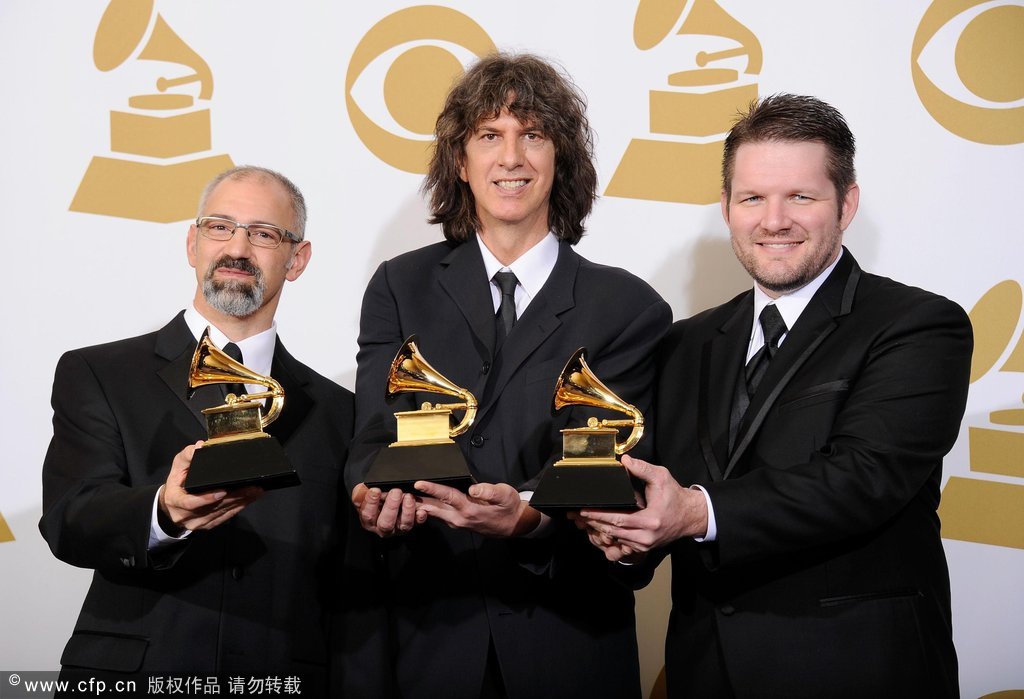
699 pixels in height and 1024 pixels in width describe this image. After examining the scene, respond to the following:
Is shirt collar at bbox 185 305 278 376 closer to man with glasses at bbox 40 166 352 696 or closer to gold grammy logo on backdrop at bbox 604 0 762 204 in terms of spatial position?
man with glasses at bbox 40 166 352 696

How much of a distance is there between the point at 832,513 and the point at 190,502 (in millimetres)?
1671

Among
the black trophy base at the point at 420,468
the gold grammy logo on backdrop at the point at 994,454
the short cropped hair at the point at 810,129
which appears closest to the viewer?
the black trophy base at the point at 420,468

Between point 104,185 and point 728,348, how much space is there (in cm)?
304

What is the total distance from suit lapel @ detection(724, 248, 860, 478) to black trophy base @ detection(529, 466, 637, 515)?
0.49 metres

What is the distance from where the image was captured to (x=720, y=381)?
10.7 ft

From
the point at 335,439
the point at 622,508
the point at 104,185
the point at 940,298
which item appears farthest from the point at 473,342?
the point at 104,185

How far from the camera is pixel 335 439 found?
142 inches

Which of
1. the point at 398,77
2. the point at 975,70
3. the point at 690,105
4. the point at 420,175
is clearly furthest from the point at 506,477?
the point at 975,70

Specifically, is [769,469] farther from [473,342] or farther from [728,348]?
[473,342]

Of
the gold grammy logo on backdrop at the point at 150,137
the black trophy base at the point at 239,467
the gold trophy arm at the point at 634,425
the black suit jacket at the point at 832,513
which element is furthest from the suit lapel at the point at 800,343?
the gold grammy logo on backdrop at the point at 150,137

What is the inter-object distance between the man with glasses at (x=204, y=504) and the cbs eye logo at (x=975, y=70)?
9.34ft

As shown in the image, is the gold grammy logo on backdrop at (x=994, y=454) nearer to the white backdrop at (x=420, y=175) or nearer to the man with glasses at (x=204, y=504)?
the white backdrop at (x=420, y=175)

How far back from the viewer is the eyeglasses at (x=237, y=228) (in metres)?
3.62

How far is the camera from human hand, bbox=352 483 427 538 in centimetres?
287
